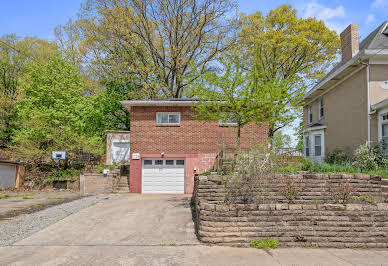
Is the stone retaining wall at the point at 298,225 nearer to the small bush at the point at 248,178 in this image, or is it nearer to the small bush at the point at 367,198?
the small bush at the point at 248,178

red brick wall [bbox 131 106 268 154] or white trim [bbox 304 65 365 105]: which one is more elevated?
white trim [bbox 304 65 365 105]

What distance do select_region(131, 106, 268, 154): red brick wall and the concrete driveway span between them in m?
8.18

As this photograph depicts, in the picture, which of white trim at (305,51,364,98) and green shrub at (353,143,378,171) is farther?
white trim at (305,51,364,98)

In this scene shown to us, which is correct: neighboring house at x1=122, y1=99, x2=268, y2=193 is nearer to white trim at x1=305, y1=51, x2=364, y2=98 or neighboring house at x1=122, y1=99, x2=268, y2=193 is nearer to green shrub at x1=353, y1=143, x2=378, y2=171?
white trim at x1=305, y1=51, x2=364, y2=98

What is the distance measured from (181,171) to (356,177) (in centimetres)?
928

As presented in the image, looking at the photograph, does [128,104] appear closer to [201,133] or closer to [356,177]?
[201,133]

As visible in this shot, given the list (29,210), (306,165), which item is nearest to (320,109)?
(306,165)

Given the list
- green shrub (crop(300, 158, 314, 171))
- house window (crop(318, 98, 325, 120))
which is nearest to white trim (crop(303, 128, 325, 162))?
house window (crop(318, 98, 325, 120))

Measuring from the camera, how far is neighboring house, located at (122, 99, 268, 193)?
16.3 metres

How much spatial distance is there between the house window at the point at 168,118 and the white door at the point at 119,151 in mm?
5681

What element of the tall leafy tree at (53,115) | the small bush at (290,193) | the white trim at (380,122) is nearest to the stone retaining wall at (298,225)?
the small bush at (290,193)

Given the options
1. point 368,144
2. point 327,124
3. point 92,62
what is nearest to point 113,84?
point 92,62

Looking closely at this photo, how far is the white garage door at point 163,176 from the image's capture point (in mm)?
16578

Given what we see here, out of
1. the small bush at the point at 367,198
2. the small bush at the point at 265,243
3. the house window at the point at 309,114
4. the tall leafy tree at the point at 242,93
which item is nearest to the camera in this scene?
the small bush at the point at 265,243
